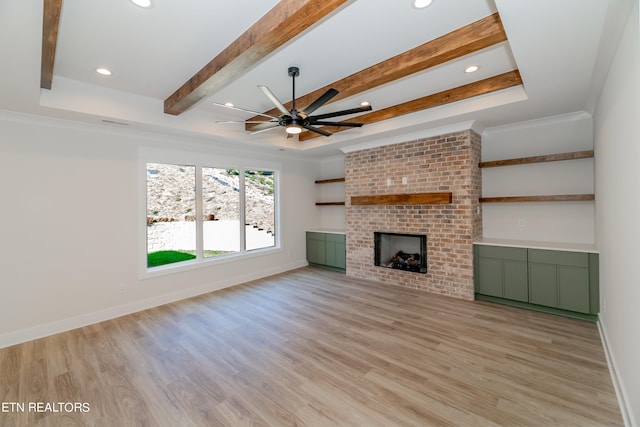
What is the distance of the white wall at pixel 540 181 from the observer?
3.75 metres

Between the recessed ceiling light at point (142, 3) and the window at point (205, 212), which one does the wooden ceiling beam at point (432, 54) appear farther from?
the window at point (205, 212)

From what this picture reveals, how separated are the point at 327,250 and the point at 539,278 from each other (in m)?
3.68

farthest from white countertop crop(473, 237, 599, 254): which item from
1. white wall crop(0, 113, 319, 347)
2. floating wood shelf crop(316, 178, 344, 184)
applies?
white wall crop(0, 113, 319, 347)

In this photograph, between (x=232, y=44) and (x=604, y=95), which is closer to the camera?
(x=232, y=44)

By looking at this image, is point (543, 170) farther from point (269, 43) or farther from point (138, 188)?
point (138, 188)

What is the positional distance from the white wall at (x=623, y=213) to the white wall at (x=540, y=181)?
50.2 inches

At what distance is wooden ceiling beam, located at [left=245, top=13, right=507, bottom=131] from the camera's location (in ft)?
6.93

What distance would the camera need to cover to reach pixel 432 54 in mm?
2375

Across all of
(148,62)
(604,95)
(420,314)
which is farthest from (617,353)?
(148,62)

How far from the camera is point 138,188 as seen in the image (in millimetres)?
3986

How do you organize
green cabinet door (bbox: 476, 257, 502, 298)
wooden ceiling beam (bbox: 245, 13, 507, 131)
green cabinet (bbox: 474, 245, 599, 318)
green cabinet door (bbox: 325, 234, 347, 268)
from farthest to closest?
1. green cabinet door (bbox: 325, 234, 347, 268)
2. green cabinet door (bbox: 476, 257, 502, 298)
3. green cabinet (bbox: 474, 245, 599, 318)
4. wooden ceiling beam (bbox: 245, 13, 507, 131)

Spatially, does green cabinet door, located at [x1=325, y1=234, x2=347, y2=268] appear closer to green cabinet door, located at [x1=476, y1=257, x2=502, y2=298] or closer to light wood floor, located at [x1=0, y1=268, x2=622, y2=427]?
light wood floor, located at [x1=0, y1=268, x2=622, y2=427]

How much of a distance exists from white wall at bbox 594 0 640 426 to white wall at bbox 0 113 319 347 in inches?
195

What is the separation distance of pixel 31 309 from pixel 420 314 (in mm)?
4688
